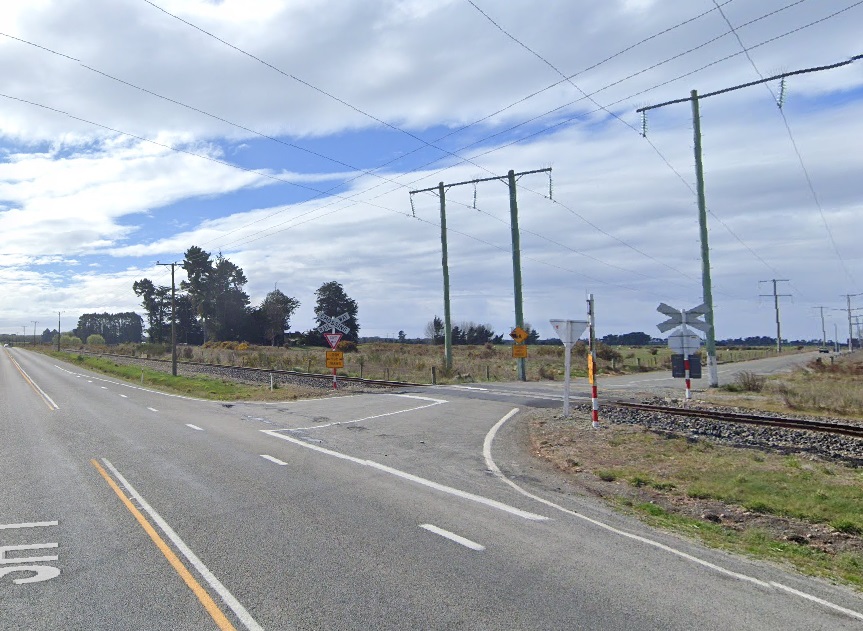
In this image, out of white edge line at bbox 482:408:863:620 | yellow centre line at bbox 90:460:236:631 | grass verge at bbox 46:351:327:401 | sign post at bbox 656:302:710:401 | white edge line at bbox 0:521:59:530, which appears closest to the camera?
yellow centre line at bbox 90:460:236:631

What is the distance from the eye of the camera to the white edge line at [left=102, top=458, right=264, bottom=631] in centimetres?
526

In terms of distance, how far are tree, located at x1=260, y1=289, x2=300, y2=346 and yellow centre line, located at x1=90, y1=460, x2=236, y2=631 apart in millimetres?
96106

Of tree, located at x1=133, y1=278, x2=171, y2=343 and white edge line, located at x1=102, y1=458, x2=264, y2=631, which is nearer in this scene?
white edge line, located at x1=102, y1=458, x2=264, y2=631

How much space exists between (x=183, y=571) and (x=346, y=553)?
153 centimetres

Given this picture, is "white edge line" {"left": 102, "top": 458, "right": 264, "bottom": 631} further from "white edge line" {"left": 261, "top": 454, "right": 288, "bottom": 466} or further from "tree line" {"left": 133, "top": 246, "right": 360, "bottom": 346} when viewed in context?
"tree line" {"left": 133, "top": 246, "right": 360, "bottom": 346}

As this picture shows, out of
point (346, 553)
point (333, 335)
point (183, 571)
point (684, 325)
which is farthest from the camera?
point (333, 335)

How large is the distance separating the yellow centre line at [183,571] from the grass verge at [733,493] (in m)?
5.42

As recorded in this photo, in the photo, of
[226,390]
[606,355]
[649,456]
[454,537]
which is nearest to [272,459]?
[454,537]

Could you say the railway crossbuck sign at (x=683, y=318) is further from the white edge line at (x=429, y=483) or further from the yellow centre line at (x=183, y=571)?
the yellow centre line at (x=183, y=571)

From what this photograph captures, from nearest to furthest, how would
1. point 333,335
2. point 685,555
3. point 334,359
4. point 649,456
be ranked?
point 685,555
point 649,456
point 333,335
point 334,359

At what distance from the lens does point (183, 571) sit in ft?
20.8

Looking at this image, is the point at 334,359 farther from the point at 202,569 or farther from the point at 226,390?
the point at 202,569

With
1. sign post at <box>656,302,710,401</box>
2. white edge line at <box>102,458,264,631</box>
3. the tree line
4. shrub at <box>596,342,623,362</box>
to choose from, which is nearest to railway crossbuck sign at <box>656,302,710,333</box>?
sign post at <box>656,302,710,401</box>

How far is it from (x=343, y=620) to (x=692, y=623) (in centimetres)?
266
